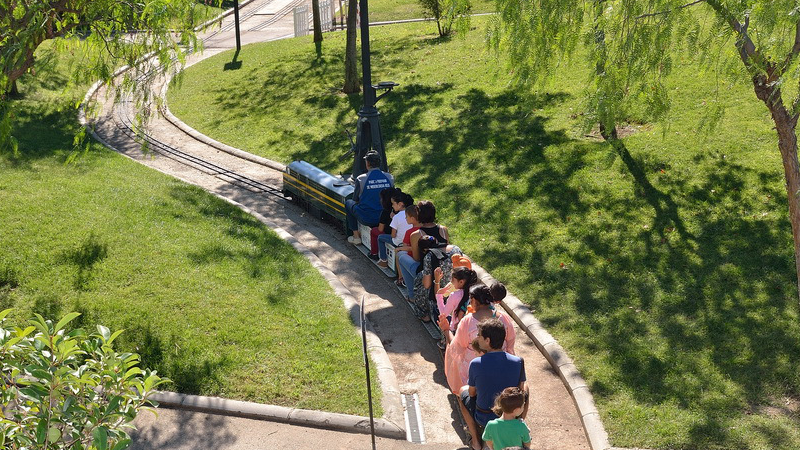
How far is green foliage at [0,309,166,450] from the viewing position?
157 inches

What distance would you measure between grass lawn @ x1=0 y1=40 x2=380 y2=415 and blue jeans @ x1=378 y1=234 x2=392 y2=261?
3.63 ft

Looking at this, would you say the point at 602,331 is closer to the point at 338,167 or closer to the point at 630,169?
the point at 630,169

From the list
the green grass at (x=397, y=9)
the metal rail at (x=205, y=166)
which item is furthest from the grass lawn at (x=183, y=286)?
the green grass at (x=397, y=9)

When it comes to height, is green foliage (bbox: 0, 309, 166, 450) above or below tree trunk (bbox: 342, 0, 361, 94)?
below

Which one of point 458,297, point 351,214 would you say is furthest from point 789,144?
point 351,214

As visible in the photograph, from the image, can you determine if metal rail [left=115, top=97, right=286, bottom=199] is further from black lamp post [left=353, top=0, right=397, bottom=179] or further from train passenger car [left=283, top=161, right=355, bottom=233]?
black lamp post [left=353, top=0, right=397, bottom=179]

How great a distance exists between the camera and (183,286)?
9875mm

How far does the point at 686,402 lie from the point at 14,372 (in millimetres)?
6367

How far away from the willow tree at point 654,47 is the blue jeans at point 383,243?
294cm

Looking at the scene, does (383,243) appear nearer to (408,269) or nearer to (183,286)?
(408,269)

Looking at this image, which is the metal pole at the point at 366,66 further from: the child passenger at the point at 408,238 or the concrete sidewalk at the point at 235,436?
the concrete sidewalk at the point at 235,436

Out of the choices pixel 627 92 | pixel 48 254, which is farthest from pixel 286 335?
pixel 627 92

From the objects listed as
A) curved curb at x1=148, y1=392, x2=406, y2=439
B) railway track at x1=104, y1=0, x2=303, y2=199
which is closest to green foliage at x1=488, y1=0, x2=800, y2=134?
curved curb at x1=148, y1=392, x2=406, y2=439

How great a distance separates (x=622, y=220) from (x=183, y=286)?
6717 mm
